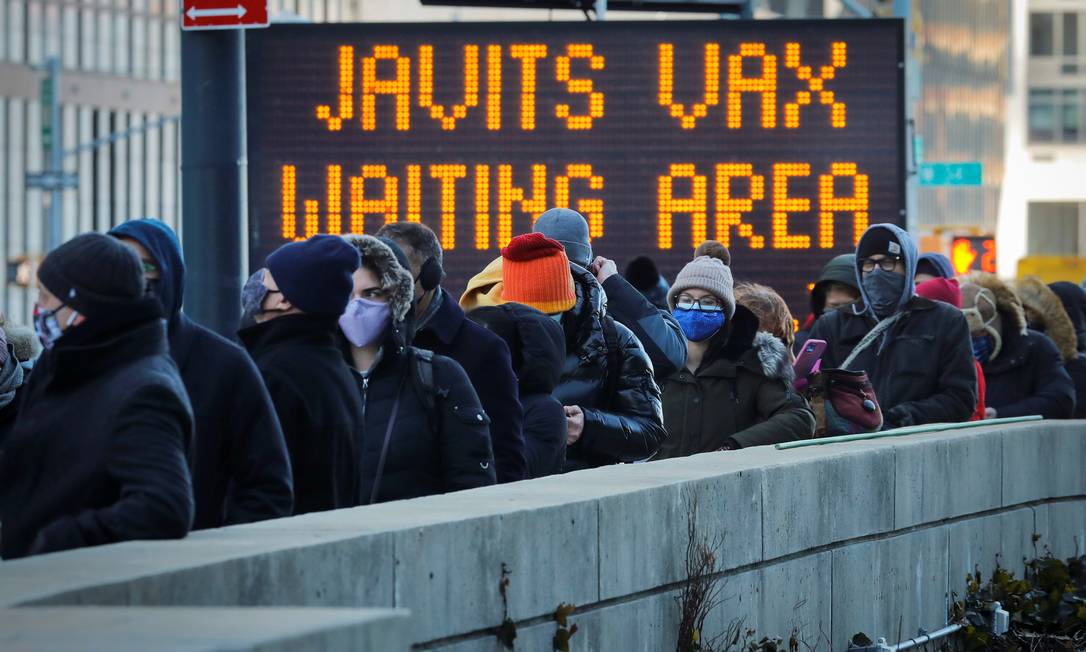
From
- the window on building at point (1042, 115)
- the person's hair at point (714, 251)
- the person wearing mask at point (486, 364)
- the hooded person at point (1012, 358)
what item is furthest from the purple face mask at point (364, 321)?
the window on building at point (1042, 115)

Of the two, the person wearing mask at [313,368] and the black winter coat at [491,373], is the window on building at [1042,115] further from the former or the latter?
the person wearing mask at [313,368]

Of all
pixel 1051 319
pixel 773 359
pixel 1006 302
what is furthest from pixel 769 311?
pixel 1051 319

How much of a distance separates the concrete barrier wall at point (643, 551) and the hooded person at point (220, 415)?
174 mm

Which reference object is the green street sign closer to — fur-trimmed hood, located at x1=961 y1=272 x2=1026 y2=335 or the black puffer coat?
fur-trimmed hood, located at x1=961 y1=272 x2=1026 y2=335

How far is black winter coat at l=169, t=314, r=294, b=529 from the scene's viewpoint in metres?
5.52

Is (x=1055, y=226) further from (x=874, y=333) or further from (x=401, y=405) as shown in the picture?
(x=401, y=405)

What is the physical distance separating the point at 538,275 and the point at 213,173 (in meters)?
2.24

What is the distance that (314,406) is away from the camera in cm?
600

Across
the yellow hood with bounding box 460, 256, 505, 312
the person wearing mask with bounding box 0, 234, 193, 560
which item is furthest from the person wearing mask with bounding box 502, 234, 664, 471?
the person wearing mask with bounding box 0, 234, 193, 560

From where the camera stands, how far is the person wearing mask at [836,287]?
11320mm

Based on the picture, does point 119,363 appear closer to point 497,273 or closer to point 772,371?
point 497,273

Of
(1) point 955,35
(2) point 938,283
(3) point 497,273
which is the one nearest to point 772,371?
(3) point 497,273

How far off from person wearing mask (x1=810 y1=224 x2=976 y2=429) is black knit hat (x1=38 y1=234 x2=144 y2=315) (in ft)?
17.6

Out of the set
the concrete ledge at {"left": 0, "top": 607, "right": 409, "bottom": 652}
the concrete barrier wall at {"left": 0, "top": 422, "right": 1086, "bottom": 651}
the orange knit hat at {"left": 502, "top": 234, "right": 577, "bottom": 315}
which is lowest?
the concrete barrier wall at {"left": 0, "top": 422, "right": 1086, "bottom": 651}
